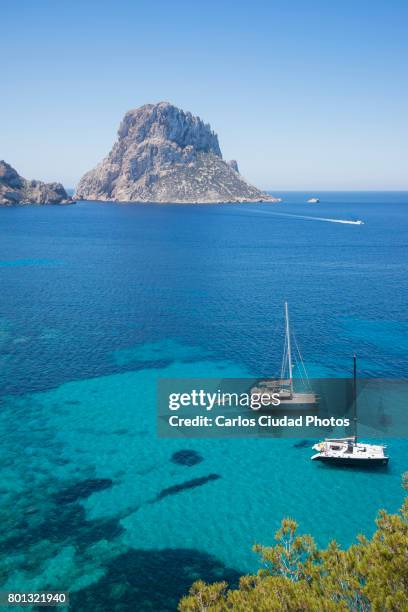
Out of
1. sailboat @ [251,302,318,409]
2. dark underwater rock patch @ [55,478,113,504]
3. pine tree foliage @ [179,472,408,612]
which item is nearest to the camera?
pine tree foliage @ [179,472,408,612]

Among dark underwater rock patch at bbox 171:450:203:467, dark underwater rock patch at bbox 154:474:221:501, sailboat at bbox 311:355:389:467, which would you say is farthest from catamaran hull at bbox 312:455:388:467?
dark underwater rock patch at bbox 171:450:203:467

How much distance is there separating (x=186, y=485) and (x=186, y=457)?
536 centimetres

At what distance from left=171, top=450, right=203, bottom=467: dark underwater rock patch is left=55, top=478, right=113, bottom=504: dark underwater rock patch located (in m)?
8.08

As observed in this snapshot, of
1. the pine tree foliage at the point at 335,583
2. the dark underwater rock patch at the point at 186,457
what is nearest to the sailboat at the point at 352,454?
the dark underwater rock patch at the point at 186,457

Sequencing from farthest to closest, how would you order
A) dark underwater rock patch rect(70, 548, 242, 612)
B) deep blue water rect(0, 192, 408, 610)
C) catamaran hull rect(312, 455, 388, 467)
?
catamaran hull rect(312, 455, 388, 467) → deep blue water rect(0, 192, 408, 610) → dark underwater rock patch rect(70, 548, 242, 612)

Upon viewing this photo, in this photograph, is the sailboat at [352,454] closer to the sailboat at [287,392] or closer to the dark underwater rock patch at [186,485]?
the sailboat at [287,392]

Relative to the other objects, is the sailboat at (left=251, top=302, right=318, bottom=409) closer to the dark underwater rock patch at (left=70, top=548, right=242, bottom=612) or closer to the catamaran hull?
the catamaran hull

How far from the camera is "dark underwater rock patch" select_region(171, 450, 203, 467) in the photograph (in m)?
56.1

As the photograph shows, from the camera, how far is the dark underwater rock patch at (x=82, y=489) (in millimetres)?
49031

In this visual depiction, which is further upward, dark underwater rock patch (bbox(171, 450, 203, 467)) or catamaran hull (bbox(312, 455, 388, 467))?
catamaran hull (bbox(312, 455, 388, 467))

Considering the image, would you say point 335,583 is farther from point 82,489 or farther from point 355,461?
point 82,489

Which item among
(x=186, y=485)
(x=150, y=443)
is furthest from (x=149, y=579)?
(x=150, y=443)

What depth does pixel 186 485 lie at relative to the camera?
5200 cm

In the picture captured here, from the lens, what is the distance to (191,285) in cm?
13575
